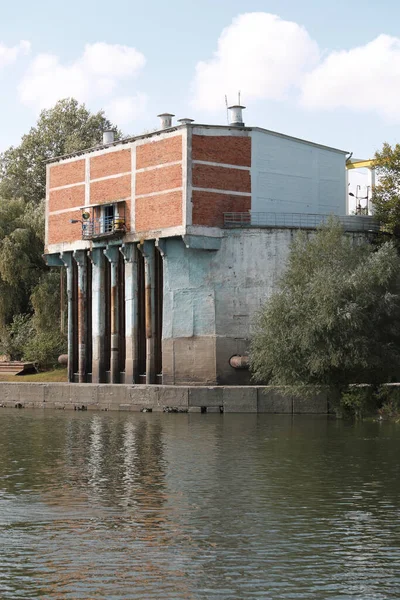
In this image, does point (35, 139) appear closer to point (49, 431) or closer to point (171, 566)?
point (49, 431)

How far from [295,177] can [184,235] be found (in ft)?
23.3

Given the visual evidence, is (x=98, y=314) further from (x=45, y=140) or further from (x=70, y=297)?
(x=45, y=140)

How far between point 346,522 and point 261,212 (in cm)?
2782

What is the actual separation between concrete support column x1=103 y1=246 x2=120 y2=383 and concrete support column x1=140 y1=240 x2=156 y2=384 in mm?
2485

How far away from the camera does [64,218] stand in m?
49.6

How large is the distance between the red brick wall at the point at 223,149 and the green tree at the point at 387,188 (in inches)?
244

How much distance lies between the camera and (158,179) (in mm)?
43719

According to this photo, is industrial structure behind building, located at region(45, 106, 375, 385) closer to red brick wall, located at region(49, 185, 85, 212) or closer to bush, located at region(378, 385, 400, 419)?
red brick wall, located at region(49, 185, 85, 212)

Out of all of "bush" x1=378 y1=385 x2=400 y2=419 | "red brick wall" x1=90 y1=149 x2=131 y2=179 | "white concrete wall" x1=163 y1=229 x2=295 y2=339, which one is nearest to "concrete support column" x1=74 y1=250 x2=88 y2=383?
"red brick wall" x1=90 y1=149 x2=131 y2=179

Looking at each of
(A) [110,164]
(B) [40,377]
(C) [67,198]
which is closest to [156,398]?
(B) [40,377]

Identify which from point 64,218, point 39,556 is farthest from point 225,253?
point 39,556

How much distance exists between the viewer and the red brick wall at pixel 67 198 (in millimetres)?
48562

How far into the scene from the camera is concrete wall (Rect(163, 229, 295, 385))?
138 ft

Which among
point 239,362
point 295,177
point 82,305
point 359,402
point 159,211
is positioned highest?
point 295,177
